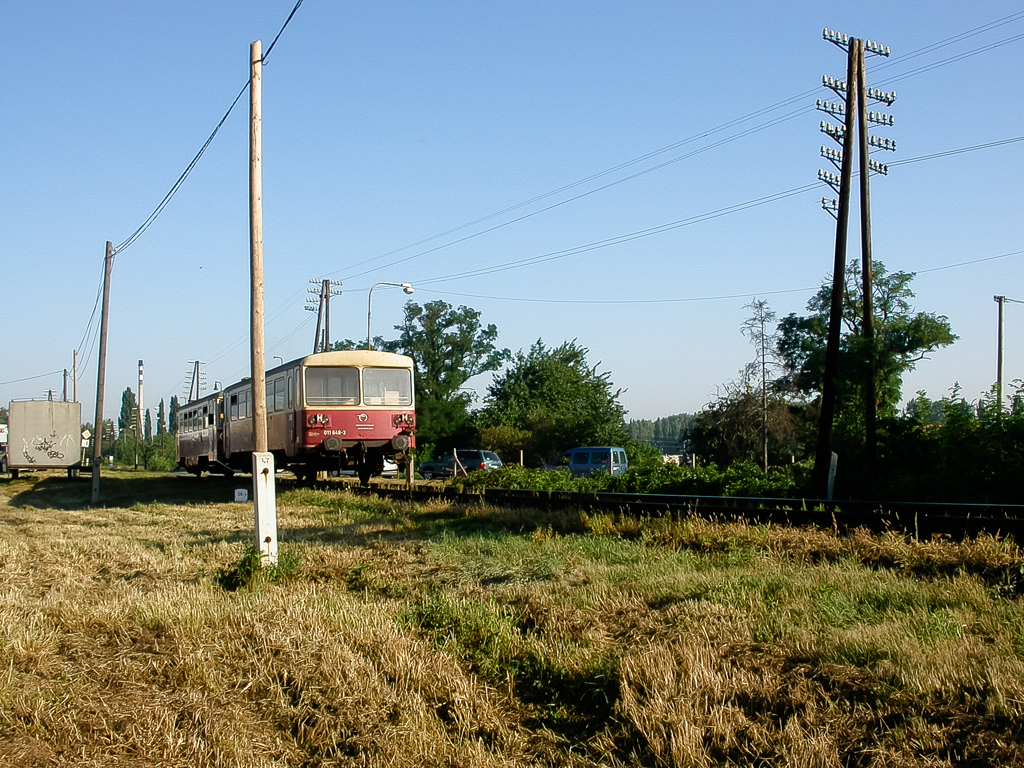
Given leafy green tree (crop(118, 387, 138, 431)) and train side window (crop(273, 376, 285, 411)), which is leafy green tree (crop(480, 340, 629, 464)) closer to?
train side window (crop(273, 376, 285, 411))

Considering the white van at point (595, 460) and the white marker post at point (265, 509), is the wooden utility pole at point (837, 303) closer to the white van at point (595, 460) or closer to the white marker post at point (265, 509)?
the white van at point (595, 460)

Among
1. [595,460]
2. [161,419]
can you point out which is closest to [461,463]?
[595,460]

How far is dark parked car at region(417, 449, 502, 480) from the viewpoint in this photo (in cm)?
4159

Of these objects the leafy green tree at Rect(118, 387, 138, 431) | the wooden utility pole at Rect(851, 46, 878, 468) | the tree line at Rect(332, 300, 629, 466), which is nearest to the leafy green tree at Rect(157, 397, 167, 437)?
the leafy green tree at Rect(118, 387, 138, 431)

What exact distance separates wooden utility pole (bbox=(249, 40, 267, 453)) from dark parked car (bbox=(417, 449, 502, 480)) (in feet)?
95.4

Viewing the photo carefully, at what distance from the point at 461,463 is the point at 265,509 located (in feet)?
107

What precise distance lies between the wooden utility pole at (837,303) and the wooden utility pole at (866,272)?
0.64 metres

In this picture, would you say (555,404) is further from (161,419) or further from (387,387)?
(161,419)

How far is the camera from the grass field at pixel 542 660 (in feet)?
15.9

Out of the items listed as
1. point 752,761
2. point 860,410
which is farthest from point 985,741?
point 860,410

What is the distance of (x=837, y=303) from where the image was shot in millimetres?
21812

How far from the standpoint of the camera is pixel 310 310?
180 feet

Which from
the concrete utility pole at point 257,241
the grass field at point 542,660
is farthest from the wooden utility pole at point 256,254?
the grass field at point 542,660

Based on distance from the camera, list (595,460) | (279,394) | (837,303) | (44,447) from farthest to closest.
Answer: (44,447) → (595,460) → (279,394) → (837,303)
